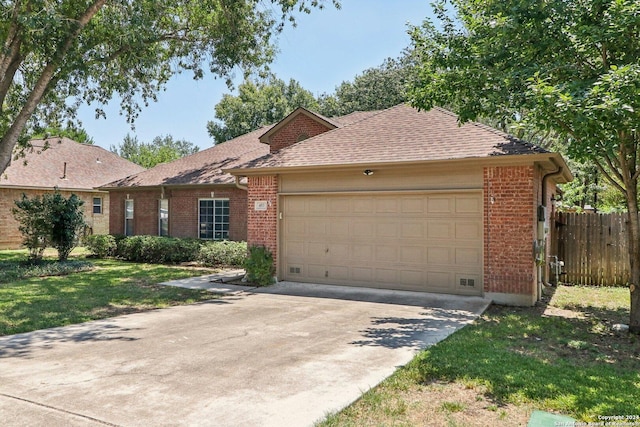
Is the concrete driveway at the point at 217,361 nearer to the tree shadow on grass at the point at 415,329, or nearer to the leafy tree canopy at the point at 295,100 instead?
the tree shadow on grass at the point at 415,329

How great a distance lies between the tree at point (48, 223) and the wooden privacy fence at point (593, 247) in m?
15.6

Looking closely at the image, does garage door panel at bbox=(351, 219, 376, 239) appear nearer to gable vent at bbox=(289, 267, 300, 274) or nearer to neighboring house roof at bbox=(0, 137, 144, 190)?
gable vent at bbox=(289, 267, 300, 274)

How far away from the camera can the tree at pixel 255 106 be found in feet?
116

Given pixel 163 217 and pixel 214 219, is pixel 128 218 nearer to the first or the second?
pixel 163 217

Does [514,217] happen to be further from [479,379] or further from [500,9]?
[479,379]

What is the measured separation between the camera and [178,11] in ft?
49.6

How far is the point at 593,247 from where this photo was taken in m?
12.0

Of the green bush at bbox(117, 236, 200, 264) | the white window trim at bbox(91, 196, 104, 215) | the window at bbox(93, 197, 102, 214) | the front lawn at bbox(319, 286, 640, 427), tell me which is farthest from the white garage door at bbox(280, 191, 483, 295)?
the window at bbox(93, 197, 102, 214)

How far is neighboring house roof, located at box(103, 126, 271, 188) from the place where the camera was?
17.9m

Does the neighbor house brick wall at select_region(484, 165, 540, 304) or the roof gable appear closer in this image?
the neighbor house brick wall at select_region(484, 165, 540, 304)

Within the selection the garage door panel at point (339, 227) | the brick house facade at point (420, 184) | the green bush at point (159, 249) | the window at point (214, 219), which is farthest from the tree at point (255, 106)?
the garage door panel at point (339, 227)

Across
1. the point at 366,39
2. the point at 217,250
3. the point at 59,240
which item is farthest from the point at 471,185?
the point at 59,240

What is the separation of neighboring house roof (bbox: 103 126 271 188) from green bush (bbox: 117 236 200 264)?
253 centimetres

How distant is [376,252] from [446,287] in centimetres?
180
